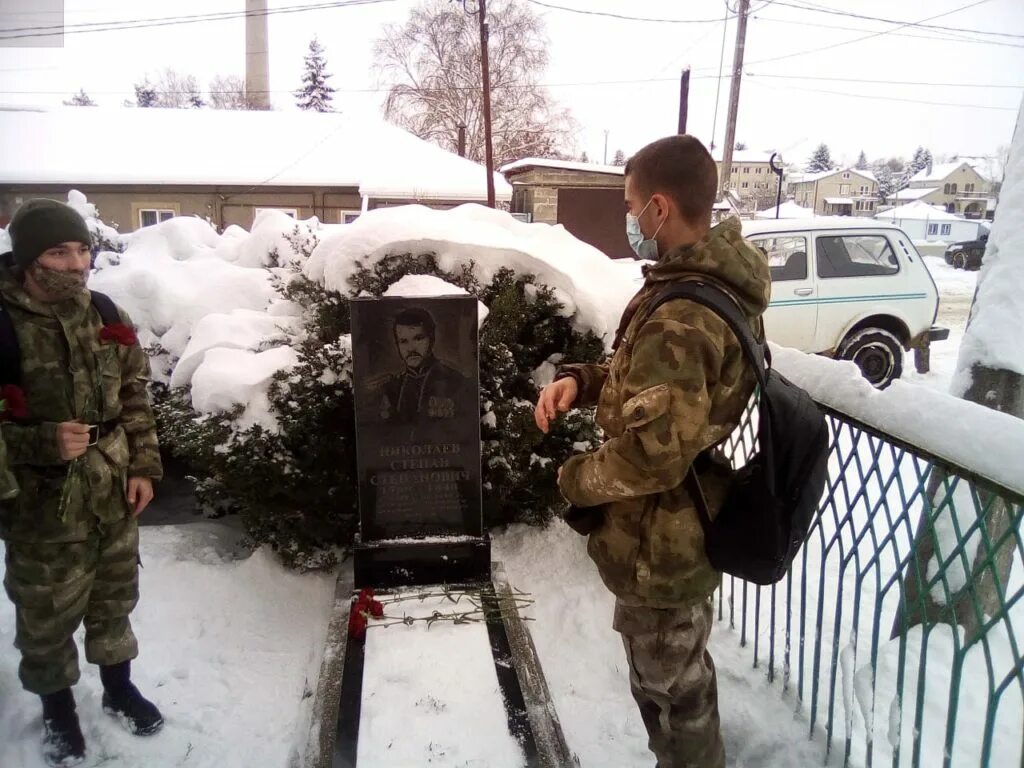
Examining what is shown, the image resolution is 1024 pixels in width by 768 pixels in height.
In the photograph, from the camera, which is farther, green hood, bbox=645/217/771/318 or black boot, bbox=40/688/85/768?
black boot, bbox=40/688/85/768

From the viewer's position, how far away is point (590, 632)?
3.34 m

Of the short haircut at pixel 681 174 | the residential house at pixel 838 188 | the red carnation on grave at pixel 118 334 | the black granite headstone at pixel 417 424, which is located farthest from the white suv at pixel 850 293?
the residential house at pixel 838 188

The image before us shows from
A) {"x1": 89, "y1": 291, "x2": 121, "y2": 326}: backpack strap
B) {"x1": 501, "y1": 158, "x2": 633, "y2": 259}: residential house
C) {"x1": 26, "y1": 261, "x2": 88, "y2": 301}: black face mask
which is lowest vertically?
{"x1": 89, "y1": 291, "x2": 121, "y2": 326}: backpack strap

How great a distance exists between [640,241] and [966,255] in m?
24.9

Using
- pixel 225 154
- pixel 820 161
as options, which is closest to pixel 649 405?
pixel 225 154

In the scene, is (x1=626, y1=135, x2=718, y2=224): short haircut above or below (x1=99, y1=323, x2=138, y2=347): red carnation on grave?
above

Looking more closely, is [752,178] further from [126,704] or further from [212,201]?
[126,704]

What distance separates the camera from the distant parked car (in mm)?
21500

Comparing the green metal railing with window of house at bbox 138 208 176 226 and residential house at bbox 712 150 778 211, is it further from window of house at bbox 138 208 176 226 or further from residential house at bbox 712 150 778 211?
residential house at bbox 712 150 778 211

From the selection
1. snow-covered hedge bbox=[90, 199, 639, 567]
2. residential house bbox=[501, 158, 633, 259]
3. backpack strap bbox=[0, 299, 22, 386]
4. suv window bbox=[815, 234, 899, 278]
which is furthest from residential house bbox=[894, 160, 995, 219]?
backpack strap bbox=[0, 299, 22, 386]

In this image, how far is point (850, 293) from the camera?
811 cm

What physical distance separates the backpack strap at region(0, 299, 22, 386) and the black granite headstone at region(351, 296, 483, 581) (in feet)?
4.37

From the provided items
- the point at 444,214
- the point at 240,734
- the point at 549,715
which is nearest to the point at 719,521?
the point at 549,715

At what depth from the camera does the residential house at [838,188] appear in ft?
181
